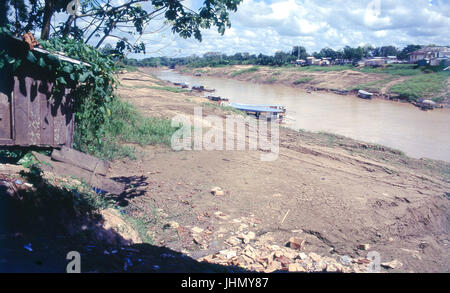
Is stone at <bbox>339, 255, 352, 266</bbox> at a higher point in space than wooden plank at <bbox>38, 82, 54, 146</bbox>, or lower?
lower

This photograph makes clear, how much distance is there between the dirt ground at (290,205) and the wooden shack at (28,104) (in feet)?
6.56

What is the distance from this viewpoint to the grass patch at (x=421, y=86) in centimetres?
3159

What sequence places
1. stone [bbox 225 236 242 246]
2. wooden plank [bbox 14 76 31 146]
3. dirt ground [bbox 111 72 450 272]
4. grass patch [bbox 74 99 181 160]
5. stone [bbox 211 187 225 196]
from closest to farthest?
1. wooden plank [bbox 14 76 31 146]
2. stone [bbox 225 236 242 246]
3. dirt ground [bbox 111 72 450 272]
4. stone [bbox 211 187 225 196]
5. grass patch [bbox 74 99 181 160]

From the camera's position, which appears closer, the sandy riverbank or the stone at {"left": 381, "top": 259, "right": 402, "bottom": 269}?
the sandy riverbank

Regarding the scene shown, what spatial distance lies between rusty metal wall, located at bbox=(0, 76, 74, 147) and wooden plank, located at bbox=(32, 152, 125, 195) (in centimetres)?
28

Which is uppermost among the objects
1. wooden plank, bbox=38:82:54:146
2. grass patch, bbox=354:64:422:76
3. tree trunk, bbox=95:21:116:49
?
grass patch, bbox=354:64:422:76

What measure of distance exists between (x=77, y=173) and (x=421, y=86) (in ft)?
119

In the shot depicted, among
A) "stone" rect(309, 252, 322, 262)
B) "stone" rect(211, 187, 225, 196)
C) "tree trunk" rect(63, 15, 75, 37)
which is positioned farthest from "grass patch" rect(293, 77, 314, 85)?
"tree trunk" rect(63, 15, 75, 37)

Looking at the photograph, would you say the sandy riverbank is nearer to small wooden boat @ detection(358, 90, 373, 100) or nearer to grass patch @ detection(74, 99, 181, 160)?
grass patch @ detection(74, 99, 181, 160)

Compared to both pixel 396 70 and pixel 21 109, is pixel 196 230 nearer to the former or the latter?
pixel 21 109

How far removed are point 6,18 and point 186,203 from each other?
415 cm

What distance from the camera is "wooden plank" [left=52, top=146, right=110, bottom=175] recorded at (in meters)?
4.67
